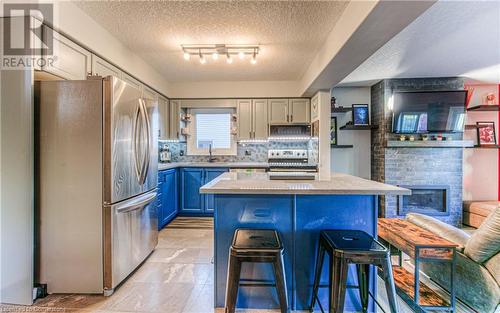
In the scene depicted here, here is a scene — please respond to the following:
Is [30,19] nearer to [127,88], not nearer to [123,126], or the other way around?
[127,88]

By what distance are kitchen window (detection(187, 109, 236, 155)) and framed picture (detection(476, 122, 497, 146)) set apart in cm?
454

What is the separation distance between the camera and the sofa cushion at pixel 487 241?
5.14ft

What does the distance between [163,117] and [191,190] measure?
56.1 inches

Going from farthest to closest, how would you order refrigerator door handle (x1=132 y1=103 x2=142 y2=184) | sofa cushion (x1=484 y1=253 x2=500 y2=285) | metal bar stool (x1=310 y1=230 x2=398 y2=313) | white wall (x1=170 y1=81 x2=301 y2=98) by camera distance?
white wall (x1=170 y1=81 x2=301 y2=98), refrigerator door handle (x1=132 y1=103 x2=142 y2=184), sofa cushion (x1=484 y1=253 x2=500 y2=285), metal bar stool (x1=310 y1=230 x2=398 y2=313)

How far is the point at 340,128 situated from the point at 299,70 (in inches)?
56.4

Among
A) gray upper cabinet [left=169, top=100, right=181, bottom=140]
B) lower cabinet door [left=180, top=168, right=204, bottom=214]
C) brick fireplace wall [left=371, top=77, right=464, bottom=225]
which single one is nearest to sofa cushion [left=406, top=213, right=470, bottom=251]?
brick fireplace wall [left=371, top=77, right=464, bottom=225]

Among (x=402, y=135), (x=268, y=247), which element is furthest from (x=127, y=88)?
(x=402, y=135)

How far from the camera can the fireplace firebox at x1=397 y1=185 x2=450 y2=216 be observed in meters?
4.07

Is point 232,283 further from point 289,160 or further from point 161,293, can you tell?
point 289,160

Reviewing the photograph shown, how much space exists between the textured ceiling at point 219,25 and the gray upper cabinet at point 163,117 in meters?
0.83

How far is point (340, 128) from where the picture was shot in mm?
4559

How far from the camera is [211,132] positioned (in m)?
4.98

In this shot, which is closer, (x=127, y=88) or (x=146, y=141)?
(x=127, y=88)

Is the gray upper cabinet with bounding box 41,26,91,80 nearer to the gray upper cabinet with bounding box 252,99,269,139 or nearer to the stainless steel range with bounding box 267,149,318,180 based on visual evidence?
the gray upper cabinet with bounding box 252,99,269,139
